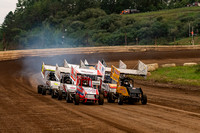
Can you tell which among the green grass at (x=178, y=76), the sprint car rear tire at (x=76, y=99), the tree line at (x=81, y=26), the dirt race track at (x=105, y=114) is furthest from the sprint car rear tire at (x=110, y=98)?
the tree line at (x=81, y=26)

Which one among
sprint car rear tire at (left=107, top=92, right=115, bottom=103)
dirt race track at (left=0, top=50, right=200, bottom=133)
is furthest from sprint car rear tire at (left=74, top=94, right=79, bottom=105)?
sprint car rear tire at (left=107, top=92, right=115, bottom=103)

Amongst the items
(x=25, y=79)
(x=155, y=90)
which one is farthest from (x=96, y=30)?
(x=155, y=90)

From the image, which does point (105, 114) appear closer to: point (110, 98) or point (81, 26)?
point (110, 98)

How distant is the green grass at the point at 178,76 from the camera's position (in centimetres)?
2986

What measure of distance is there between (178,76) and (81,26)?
8409 cm

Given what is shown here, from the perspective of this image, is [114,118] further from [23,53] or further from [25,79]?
[23,53]

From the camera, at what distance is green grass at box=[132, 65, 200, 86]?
29859mm

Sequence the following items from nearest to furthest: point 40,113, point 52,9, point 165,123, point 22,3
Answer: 1. point 165,123
2. point 40,113
3. point 52,9
4. point 22,3

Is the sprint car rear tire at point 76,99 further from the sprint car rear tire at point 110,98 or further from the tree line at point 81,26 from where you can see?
the tree line at point 81,26

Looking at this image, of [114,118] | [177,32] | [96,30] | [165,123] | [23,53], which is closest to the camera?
[165,123]

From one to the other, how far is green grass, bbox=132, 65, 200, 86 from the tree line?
33980 mm

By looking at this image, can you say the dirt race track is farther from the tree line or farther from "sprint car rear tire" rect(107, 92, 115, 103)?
the tree line

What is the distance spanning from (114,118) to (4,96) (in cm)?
1087

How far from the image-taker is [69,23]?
394 feet
